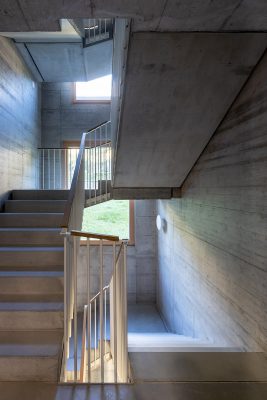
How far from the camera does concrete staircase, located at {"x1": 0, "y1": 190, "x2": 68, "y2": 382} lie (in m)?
2.24

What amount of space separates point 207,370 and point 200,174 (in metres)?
2.49

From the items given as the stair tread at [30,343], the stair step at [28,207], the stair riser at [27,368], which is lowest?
the stair riser at [27,368]

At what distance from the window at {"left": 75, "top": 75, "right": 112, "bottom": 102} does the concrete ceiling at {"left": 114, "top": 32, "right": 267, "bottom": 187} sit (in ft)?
13.6

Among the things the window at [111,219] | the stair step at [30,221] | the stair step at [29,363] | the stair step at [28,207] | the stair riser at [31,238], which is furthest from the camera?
the window at [111,219]

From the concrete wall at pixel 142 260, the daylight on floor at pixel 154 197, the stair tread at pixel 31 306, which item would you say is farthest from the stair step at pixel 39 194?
the concrete wall at pixel 142 260

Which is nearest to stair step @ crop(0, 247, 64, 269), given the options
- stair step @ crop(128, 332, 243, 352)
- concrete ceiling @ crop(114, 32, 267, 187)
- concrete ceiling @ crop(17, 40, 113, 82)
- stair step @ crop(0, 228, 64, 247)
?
stair step @ crop(0, 228, 64, 247)

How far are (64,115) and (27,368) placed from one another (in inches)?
259

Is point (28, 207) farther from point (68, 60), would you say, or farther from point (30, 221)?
point (68, 60)

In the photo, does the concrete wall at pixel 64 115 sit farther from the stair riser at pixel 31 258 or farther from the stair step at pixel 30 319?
the stair step at pixel 30 319

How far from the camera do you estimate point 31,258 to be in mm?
3477

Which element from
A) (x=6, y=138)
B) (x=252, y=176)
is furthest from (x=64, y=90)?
(x=252, y=176)

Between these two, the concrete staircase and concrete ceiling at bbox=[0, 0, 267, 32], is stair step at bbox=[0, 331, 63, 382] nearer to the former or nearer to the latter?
the concrete staircase

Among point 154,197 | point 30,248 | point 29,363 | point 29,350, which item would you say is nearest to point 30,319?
point 29,350

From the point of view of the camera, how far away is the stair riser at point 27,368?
2217 millimetres
